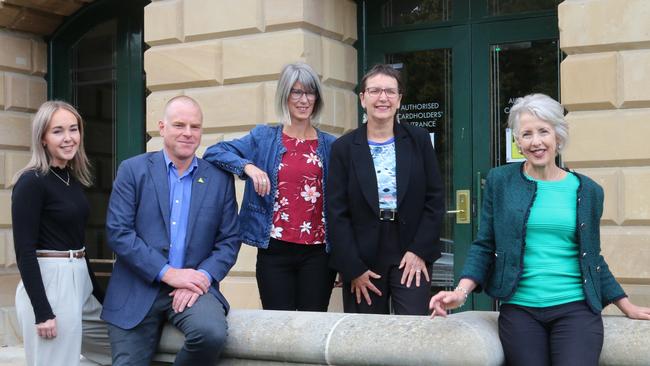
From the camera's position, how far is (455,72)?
7875mm

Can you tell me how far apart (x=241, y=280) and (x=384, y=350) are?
399 centimetres

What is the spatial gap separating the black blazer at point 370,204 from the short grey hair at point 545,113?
88 centimetres

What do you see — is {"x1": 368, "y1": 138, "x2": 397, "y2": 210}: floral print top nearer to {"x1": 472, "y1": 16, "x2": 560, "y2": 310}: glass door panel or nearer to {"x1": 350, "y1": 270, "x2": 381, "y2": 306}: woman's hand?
{"x1": 350, "y1": 270, "x2": 381, "y2": 306}: woman's hand

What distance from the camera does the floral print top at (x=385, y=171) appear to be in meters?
4.70

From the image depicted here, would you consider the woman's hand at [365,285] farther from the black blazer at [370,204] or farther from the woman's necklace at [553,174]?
the woman's necklace at [553,174]

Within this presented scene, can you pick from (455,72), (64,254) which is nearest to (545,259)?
(64,254)

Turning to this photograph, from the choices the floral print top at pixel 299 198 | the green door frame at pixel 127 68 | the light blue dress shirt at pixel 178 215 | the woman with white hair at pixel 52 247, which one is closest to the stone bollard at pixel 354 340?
the light blue dress shirt at pixel 178 215

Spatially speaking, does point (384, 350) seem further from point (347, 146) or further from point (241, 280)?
point (241, 280)

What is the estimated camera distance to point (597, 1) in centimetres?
666

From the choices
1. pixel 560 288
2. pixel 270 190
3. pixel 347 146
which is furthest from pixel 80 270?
pixel 560 288

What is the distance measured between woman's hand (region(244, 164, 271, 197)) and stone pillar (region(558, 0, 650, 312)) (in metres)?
2.80

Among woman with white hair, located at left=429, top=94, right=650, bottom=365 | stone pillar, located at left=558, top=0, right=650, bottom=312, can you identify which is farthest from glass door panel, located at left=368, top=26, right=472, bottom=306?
woman with white hair, located at left=429, top=94, right=650, bottom=365

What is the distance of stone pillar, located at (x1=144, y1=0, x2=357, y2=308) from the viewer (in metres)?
7.80

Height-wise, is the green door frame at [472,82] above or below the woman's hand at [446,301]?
above
